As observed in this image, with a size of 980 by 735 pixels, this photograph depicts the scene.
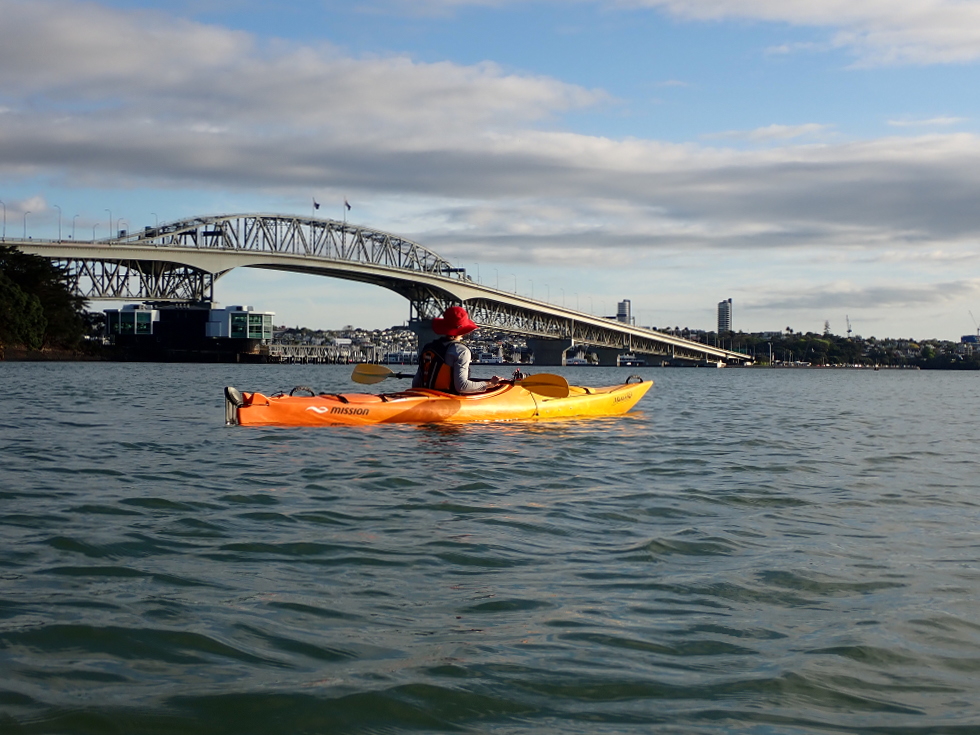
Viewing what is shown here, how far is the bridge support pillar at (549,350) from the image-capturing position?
390ft

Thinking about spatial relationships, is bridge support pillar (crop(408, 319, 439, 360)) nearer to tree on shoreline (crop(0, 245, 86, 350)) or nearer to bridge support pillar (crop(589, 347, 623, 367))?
tree on shoreline (crop(0, 245, 86, 350))

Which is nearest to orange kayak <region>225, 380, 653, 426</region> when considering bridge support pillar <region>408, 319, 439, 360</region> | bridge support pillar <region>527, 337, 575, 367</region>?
bridge support pillar <region>408, 319, 439, 360</region>

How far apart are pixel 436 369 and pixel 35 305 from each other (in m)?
51.5

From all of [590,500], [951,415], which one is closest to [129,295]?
[951,415]

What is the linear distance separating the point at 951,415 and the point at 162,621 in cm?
2394

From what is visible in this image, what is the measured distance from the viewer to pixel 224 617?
423cm

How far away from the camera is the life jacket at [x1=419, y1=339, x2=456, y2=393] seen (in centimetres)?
1460

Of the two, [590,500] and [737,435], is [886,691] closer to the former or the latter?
[590,500]

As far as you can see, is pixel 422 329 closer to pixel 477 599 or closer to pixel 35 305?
pixel 35 305

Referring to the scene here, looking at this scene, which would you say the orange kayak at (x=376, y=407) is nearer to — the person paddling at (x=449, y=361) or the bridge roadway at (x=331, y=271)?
the person paddling at (x=449, y=361)

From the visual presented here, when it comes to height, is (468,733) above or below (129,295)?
below

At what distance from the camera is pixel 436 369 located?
14.8m

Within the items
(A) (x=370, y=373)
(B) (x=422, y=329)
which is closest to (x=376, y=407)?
(A) (x=370, y=373)

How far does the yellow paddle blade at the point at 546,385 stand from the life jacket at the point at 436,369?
76.8 inches
